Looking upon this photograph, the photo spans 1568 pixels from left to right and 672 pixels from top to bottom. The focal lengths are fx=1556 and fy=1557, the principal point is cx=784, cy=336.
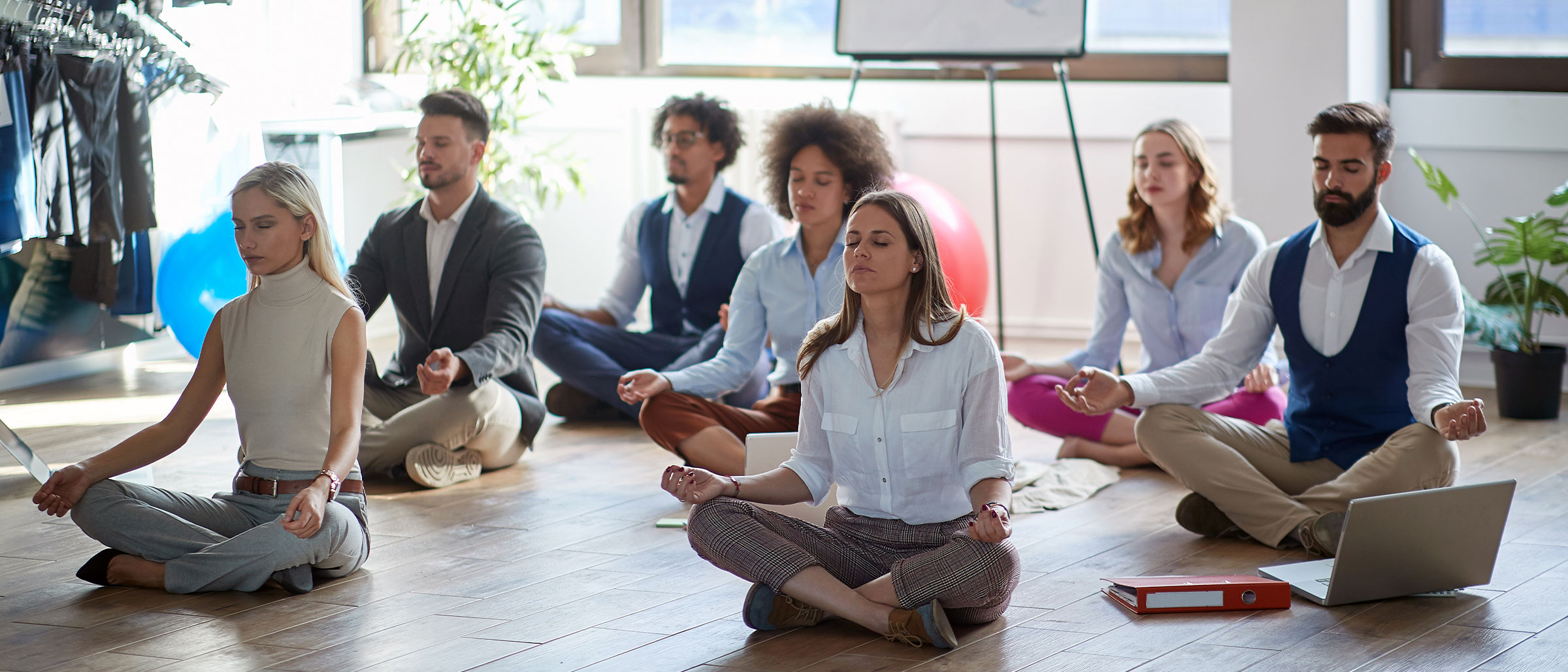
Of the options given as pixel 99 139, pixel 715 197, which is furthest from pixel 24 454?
pixel 715 197

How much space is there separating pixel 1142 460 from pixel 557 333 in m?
1.76

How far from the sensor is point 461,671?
2436 mm

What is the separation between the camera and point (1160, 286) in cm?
414

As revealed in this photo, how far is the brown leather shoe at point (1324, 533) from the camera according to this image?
3.05 metres

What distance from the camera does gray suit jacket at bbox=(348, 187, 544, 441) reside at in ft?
12.5

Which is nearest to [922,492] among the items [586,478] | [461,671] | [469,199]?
[461,671]

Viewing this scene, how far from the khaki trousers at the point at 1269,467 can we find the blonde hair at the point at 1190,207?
0.80 m

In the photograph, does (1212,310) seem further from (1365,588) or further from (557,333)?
(557,333)

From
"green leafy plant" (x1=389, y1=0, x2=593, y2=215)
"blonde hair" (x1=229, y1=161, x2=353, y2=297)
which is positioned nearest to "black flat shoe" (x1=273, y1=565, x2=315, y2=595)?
"blonde hair" (x1=229, y1=161, x2=353, y2=297)

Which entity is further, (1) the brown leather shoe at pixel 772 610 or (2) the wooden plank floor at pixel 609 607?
(1) the brown leather shoe at pixel 772 610

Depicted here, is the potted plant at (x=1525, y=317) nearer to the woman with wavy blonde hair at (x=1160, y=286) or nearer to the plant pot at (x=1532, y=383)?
the plant pot at (x=1532, y=383)

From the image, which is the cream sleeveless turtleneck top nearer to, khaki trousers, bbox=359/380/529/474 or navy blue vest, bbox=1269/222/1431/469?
khaki trousers, bbox=359/380/529/474

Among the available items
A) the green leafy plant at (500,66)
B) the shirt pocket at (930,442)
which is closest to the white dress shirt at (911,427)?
the shirt pocket at (930,442)

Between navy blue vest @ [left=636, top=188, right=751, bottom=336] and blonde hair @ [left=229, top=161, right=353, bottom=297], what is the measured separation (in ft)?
5.53
